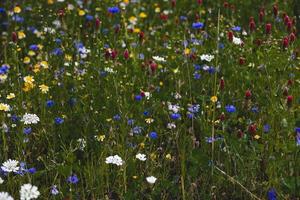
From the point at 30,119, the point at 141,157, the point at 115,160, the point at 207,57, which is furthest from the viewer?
the point at 207,57

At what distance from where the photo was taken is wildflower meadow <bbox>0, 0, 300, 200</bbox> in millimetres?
3182

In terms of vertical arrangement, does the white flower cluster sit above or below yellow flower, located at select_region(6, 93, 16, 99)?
below

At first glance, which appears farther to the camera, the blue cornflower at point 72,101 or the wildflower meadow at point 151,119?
the blue cornflower at point 72,101

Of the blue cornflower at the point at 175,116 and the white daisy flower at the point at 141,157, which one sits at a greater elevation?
the blue cornflower at the point at 175,116

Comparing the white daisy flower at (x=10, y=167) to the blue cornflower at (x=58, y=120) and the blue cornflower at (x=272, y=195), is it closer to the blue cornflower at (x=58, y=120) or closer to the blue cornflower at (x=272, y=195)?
the blue cornflower at (x=58, y=120)

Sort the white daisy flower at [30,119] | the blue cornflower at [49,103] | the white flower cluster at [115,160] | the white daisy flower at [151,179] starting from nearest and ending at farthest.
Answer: the white daisy flower at [151,179]
the white flower cluster at [115,160]
the white daisy flower at [30,119]
the blue cornflower at [49,103]

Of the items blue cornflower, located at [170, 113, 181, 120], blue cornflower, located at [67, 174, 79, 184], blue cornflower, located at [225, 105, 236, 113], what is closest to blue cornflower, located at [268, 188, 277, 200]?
blue cornflower, located at [225, 105, 236, 113]

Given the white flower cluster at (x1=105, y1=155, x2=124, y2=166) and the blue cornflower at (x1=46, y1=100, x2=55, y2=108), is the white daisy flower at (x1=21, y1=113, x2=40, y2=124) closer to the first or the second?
the blue cornflower at (x1=46, y1=100, x2=55, y2=108)

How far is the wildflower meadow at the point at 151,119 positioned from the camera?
318 cm

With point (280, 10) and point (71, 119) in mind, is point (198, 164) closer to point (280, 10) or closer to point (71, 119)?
point (71, 119)

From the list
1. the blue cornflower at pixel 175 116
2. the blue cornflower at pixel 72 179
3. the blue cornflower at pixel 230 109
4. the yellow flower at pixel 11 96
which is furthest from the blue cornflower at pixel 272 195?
the yellow flower at pixel 11 96

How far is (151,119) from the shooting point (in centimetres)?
363

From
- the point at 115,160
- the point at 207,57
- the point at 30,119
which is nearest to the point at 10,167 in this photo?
the point at 30,119

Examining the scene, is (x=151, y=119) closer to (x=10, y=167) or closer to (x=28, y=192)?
(x=10, y=167)
